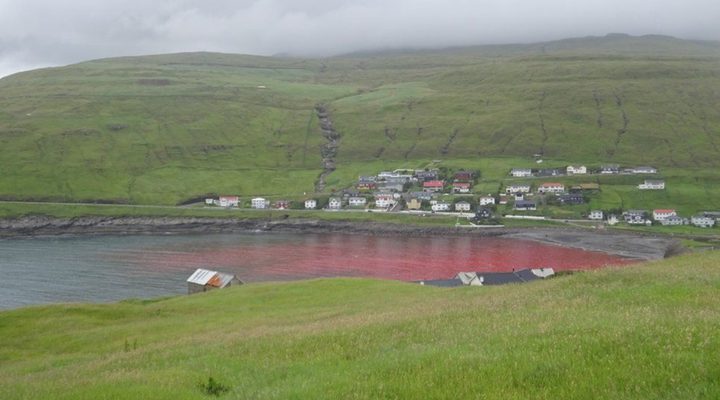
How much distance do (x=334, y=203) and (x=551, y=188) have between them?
2392 inches

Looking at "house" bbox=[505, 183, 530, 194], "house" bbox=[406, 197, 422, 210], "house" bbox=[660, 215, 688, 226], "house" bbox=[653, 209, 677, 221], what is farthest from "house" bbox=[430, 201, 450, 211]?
"house" bbox=[660, 215, 688, 226]

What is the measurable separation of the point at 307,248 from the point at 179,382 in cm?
12346

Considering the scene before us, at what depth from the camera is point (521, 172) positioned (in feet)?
645

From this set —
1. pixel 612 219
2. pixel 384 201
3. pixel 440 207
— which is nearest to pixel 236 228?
pixel 384 201

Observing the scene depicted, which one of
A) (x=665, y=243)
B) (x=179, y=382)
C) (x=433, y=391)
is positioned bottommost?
(x=665, y=243)

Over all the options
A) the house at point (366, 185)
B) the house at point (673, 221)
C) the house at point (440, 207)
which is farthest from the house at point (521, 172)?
the house at point (673, 221)

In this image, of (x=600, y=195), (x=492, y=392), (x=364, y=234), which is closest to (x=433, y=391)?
(x=492, y=392)

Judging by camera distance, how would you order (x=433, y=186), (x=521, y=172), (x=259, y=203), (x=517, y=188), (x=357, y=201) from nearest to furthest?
(x=517, y=188) < (x=357, y=201) < (x=259, y=203) < (x=433, y=186) < (x=521, y=172)

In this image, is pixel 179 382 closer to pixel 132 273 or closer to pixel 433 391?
pixel 433 391

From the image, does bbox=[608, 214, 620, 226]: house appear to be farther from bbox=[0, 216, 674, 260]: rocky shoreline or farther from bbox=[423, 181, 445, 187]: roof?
bbox=[423, 181, 445, 187]: roof

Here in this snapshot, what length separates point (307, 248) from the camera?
13838 cm

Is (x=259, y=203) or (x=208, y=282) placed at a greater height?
(x=208, y=282)

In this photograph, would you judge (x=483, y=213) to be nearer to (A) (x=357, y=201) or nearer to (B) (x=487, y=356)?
(A) (x=357, y=201)

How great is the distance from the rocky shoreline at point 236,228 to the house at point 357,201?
16.7m
